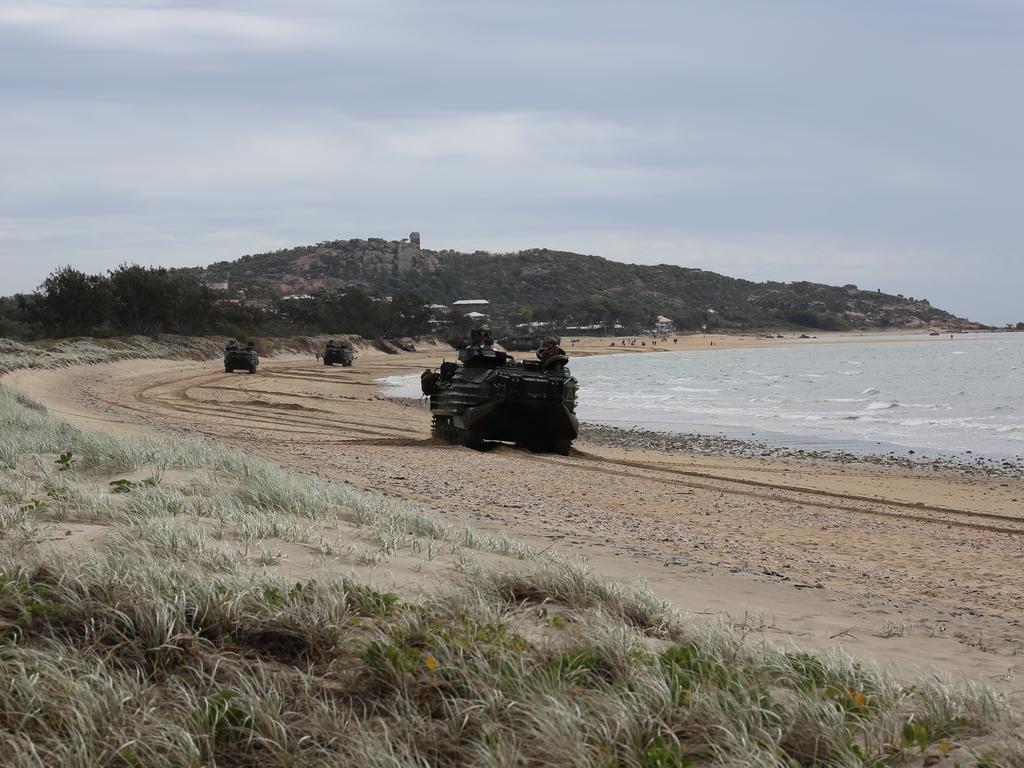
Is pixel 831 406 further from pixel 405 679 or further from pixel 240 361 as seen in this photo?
pixel 405 679

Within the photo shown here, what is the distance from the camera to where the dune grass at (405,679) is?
3.96 metres

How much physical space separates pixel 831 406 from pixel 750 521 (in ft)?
91.2

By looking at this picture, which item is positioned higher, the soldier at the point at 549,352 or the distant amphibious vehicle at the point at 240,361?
the soldier at the point at 549,352

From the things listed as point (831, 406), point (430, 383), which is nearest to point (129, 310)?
point (831, 406)

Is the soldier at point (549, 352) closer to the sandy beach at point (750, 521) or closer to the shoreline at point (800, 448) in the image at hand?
the sandy beach at point (750, 521)

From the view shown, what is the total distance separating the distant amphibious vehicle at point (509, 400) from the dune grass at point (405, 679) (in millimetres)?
13760

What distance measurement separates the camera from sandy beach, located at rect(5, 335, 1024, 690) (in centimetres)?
668

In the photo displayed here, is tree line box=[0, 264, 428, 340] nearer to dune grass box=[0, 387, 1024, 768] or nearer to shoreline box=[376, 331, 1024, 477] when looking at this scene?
shoreline box=[376, 331, 1024, 477]

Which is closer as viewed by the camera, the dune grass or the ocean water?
the dune grass

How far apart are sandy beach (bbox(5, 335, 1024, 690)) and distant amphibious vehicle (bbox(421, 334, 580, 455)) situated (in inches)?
19.9

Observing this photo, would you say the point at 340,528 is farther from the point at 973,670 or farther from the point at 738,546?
the point at 973,670

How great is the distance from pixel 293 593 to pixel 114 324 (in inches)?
2970

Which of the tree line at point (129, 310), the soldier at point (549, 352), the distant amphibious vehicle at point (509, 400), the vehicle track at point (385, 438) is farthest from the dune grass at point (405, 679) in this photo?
the tree line at point (129, 310)

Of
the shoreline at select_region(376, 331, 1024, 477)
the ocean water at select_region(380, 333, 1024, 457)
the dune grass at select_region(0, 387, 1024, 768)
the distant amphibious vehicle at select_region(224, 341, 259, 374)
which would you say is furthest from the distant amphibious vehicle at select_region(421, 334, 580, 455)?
the distant amphibious vehicle at select_region(224, 341, 259, 374)
